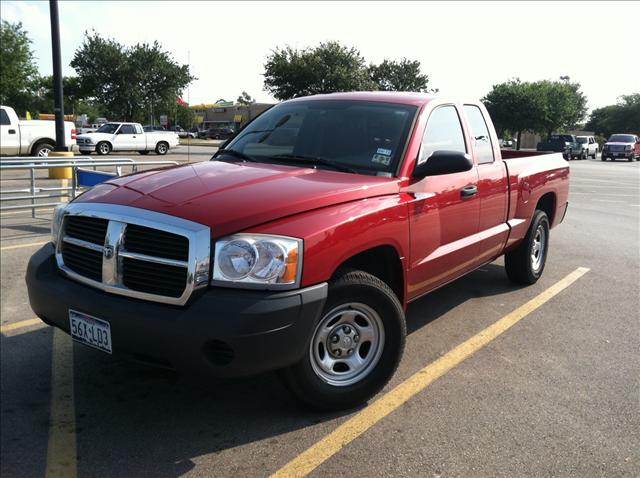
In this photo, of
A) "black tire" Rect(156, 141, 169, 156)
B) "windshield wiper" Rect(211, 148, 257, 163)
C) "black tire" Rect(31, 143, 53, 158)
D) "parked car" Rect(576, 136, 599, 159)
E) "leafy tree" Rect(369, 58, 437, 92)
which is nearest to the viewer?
"windshield wiper" Rect(211, 148, 257, 163)

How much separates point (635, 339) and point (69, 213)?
4.27 metres

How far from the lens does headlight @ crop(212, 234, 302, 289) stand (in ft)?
8.67

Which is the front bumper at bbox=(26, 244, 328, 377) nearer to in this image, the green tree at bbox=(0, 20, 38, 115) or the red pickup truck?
the red pickup truck

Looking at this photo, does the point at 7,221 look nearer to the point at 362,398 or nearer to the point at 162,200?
the point at 162,200

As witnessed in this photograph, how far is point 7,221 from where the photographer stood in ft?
28.7

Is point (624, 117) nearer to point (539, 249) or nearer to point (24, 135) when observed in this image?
point (24, 135)

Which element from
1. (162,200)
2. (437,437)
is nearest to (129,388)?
(162,200)

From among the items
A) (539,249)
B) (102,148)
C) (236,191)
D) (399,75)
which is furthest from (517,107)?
(236,191)

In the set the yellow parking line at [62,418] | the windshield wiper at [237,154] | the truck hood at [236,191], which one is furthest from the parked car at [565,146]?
the yellow parking line at [62,418]

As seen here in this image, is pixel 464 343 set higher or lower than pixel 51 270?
lower

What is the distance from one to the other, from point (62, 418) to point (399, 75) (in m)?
51.9

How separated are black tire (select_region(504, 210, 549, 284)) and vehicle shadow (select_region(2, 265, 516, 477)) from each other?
3.16m

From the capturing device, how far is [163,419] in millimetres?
3158

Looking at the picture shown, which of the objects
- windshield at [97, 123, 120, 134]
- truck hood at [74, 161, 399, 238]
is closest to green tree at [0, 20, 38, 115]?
windshield at [97, 123, 120, 134]
